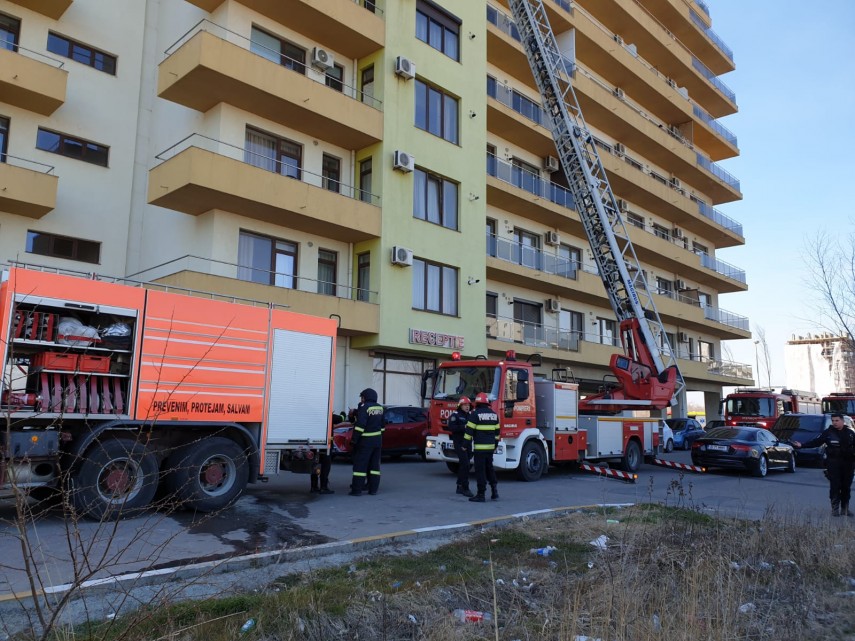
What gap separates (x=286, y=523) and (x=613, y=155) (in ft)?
94.3

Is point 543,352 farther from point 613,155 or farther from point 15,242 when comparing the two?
point 15,242

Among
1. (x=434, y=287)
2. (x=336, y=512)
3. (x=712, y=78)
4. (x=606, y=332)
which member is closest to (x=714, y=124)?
(x=712, y=78)

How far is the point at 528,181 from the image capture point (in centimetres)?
2939

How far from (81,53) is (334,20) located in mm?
7461

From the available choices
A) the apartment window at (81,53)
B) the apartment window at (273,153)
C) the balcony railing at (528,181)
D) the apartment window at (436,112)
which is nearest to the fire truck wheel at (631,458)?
the apartment window at (273,153)

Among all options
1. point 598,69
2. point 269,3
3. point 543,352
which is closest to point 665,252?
point 598,69

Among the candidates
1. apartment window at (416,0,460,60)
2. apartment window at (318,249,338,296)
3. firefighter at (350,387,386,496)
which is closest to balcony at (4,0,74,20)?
apartment window at (318,249,338,296)

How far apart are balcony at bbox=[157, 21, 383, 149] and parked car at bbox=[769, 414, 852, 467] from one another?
16677 millimetres

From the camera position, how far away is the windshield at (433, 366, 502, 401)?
1438 cm

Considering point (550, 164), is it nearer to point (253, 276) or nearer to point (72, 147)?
point (253, 276)

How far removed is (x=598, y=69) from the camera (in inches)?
1415

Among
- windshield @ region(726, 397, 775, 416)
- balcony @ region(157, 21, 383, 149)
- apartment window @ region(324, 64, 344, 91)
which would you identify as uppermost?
apartment window @ region(324, 64, 344, 91)

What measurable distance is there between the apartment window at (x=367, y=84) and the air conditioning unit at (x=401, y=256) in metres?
5.02

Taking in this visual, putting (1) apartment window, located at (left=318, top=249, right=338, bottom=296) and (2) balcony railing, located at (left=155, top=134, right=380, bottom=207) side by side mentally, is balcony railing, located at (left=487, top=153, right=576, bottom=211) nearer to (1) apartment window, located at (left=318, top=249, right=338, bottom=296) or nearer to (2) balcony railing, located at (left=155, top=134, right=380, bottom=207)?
(2) balcony railing, located at (left=155, top=134, right=380, bottom=207)
